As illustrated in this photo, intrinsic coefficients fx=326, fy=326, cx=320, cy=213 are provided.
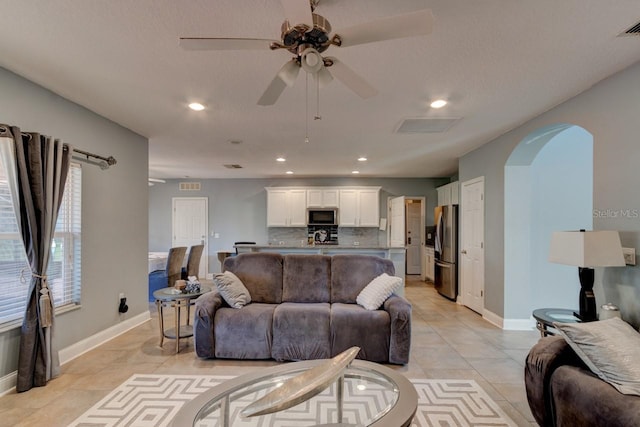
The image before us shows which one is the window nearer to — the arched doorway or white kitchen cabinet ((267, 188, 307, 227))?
white kitchen cabinet ((267, 188, 307, 227))

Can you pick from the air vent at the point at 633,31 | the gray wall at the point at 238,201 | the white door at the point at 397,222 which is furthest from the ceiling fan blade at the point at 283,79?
the gray wall at the point at 238,201

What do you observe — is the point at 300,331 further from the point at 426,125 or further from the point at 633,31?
the point at 633,31

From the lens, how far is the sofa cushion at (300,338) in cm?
315

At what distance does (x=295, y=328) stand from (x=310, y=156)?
3.35 m

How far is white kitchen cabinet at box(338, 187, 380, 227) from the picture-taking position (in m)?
7.77

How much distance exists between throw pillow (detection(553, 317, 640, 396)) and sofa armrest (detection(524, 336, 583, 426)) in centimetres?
12

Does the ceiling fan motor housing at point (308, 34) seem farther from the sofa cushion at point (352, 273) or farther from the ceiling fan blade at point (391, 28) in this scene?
the sofa cushion at point (352, 273)

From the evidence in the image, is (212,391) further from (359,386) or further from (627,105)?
(627,105)

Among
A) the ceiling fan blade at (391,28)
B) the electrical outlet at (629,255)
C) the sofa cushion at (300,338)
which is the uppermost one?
the ceiling fan blade at (391,28)

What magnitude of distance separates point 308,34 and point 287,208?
6.37 metres

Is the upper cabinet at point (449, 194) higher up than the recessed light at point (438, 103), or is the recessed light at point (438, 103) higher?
the recessed light at point (438, 103)

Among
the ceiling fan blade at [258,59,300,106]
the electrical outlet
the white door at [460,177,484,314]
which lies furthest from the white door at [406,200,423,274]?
the ceiling fan blade at [258,59,300,106]

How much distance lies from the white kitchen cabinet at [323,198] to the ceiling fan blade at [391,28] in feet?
20.4

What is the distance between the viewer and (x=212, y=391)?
5.64 feet
